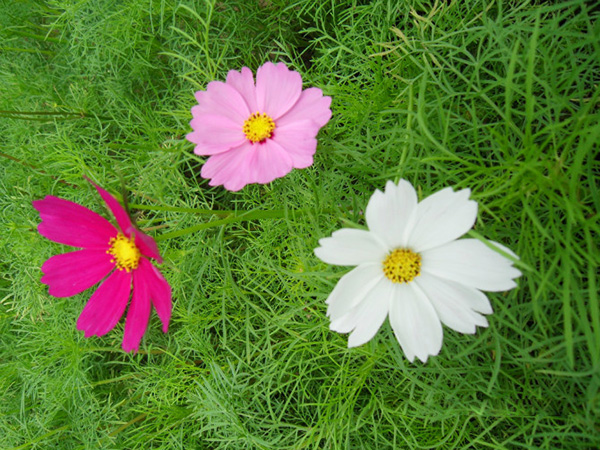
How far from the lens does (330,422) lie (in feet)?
2.72

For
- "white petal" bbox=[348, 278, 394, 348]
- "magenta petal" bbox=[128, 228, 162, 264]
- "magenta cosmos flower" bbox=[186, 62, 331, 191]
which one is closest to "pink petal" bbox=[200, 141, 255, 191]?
"magenta cosmos flower" bbox=[186, 62, 331, 191]

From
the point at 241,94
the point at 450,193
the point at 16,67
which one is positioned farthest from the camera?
the point at 16,67

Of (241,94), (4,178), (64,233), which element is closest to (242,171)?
(241,94)

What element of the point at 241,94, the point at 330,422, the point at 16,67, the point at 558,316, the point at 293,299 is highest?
the point at 241,94

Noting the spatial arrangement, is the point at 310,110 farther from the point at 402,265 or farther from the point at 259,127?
the point at 402,265

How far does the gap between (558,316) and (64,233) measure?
67 cm

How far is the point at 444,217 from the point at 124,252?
43 centimetres

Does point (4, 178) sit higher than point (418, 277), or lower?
lower

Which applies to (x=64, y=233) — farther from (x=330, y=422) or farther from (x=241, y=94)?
A: (x=330, y=422)

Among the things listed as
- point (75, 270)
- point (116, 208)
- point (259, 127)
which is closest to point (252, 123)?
point (259, 127)

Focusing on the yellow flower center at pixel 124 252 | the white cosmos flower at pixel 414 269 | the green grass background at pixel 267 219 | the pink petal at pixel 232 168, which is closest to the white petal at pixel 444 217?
the white cosmos flower at pixel 414 269

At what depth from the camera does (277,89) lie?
0.65 metres

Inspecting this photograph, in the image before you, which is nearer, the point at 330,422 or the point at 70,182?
the point at 330,422

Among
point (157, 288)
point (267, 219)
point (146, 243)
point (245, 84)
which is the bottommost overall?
point (267, 219)
